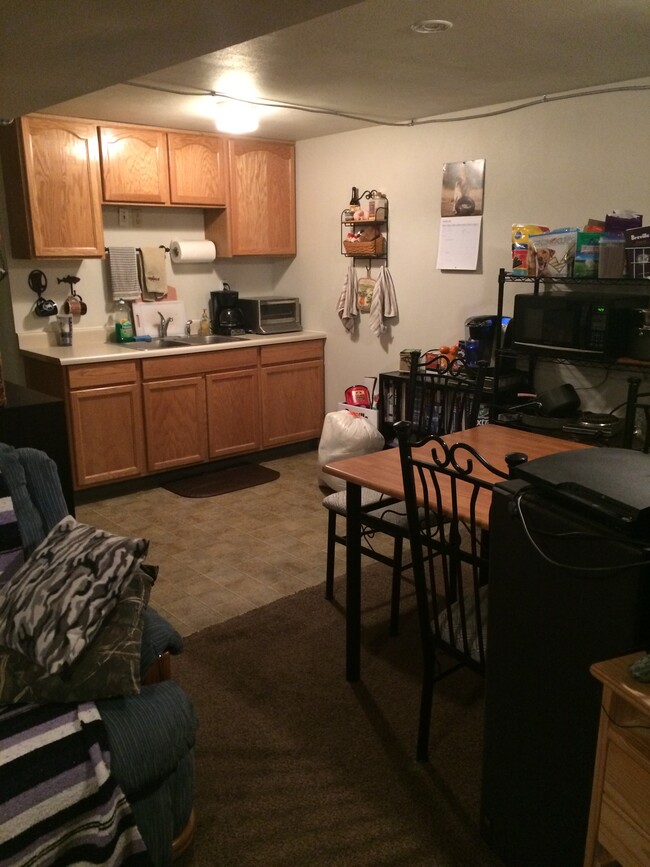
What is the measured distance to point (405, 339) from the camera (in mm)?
4633

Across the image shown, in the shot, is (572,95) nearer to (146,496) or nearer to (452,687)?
(452,687)

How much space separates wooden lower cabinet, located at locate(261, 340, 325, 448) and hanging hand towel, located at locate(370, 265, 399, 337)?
64 cm

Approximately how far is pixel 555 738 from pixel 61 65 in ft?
8.18

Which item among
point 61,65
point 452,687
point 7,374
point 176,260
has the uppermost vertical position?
point 61,65

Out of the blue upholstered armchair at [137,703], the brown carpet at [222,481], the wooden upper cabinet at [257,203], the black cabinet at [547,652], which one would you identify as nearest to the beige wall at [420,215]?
the wooden upper cabinet at [257,203]

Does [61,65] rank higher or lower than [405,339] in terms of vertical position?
higher

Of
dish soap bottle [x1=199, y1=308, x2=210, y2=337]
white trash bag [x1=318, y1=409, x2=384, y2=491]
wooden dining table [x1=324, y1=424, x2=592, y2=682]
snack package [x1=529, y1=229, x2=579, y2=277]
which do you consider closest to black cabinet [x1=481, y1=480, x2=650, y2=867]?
wooden dining table [x1=324, y1=424, x2=592, y2=682]

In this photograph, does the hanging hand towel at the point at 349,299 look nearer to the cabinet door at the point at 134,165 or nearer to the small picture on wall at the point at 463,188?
the small picture on wall at the point at 463,188

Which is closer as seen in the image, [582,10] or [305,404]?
[582,10]

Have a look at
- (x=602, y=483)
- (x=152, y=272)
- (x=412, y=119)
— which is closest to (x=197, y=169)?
(x=152, y=272)

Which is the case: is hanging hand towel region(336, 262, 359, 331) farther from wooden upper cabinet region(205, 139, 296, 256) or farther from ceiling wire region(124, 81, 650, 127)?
ceiling wire region(124, 81, 650, 127)

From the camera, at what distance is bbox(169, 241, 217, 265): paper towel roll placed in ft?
15.8

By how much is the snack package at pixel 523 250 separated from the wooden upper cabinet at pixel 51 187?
2470 millimetres

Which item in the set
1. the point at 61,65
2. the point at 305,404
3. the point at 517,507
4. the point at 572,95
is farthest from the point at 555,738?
the point at 305,404
